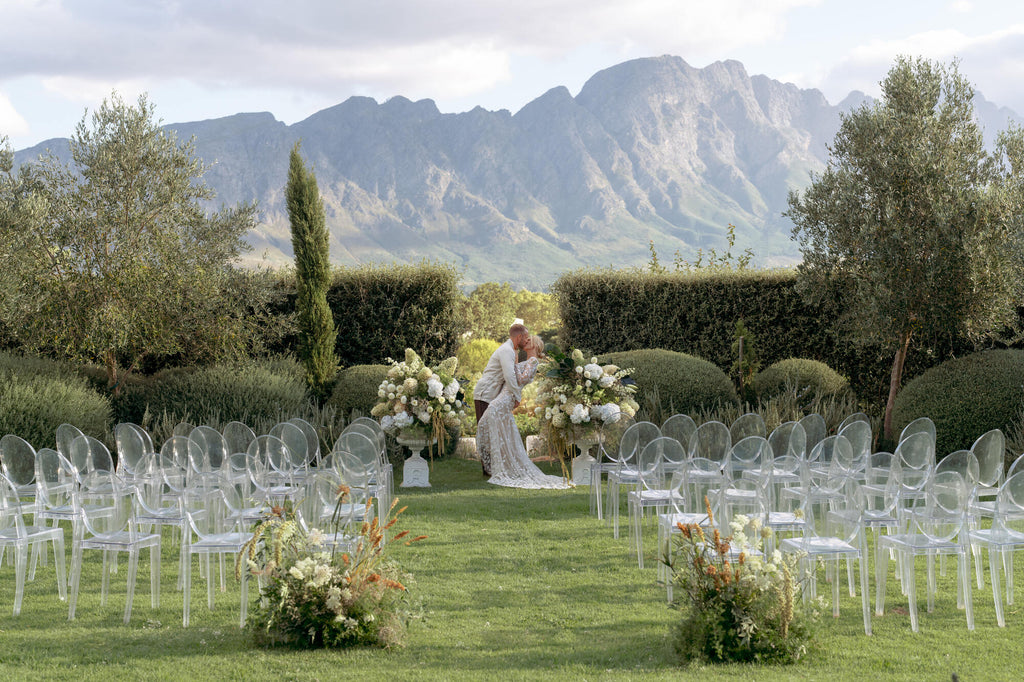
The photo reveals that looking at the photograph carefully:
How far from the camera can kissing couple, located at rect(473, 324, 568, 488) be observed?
10000 mm

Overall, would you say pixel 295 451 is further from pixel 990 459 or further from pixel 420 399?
pixel 990 459

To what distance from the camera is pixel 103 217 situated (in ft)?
35.7

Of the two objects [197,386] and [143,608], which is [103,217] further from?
[143,608]

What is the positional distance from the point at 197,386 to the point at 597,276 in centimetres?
610

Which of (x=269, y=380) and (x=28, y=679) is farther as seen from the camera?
(x=269, y=380)

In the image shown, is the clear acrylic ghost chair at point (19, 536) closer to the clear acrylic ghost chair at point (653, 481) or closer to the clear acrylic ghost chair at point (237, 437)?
the clear acrylic ghost chair at point (237, 437)

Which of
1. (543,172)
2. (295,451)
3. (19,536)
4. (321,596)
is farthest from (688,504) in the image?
(543,172)

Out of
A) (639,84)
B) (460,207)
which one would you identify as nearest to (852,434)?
(460,207)

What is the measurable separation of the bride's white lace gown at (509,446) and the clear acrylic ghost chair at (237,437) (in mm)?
3121

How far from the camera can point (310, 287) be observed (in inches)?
491

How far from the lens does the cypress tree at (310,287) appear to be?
1236cm

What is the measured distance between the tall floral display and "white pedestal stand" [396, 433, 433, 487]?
153 centimetres

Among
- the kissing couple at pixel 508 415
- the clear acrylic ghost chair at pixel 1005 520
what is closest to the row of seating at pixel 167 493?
the kissing couple at pixel 508 415

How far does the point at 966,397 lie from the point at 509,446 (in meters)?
5.46
